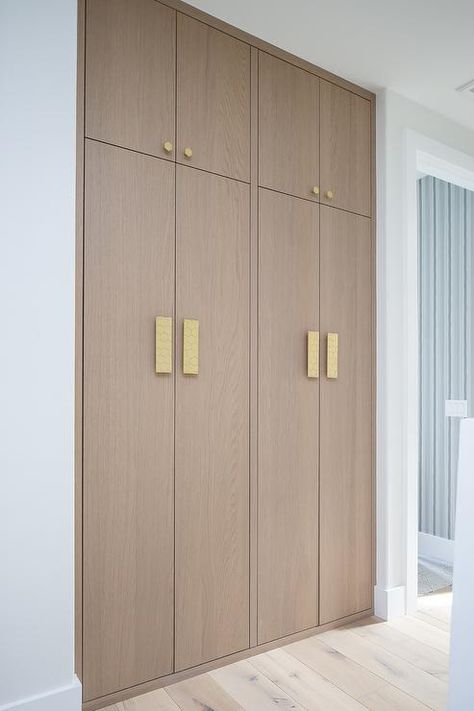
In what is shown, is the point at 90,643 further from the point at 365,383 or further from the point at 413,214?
the point at 413,214

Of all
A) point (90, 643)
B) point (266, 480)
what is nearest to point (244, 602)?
point (266, 480)

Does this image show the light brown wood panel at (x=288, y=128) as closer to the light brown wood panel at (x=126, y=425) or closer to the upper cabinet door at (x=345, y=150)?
the upper cabinet door at (x=345, y=150)

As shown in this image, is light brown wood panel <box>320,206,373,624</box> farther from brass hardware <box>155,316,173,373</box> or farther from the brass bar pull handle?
brass hardware <box>155,316,173,373</box>

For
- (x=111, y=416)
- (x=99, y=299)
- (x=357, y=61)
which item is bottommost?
(x=111, y=416)

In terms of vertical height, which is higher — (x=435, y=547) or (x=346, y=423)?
(x=346, y=423)

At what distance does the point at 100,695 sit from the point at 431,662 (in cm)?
127

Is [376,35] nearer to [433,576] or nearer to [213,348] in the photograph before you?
[213,348]

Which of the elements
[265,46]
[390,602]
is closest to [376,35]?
[265,46]

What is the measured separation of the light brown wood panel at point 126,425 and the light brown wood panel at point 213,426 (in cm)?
6

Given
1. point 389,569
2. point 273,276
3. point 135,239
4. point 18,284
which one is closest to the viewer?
point 18,284

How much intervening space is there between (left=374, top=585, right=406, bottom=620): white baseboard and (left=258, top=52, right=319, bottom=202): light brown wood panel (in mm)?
1861

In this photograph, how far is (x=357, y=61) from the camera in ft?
8.05

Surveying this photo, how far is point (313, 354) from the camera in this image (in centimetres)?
243

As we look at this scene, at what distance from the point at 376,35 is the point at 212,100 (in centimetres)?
75
